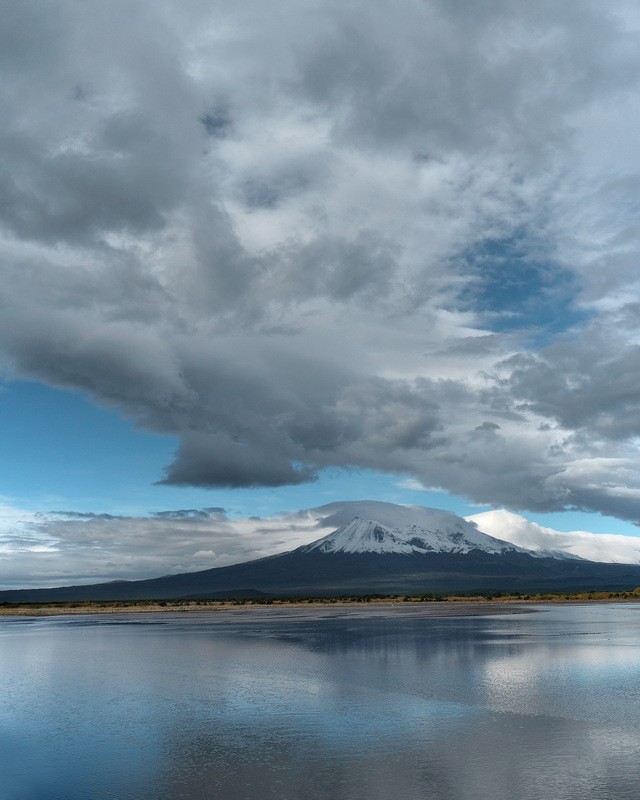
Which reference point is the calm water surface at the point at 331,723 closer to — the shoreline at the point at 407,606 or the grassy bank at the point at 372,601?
the shoreline at the point at 407,606

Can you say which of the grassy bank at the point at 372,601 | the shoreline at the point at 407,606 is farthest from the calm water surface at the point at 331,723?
the grassy bank at the point at 372,601

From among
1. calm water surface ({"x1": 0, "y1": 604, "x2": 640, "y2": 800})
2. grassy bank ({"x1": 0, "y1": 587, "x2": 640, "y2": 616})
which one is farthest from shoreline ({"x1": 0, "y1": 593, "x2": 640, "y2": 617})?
calm water surface ({"x1": 0, "y1": 604, "x2": 640, "y2": 800})

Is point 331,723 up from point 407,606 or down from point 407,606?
down

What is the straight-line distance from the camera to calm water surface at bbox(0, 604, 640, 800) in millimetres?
14938

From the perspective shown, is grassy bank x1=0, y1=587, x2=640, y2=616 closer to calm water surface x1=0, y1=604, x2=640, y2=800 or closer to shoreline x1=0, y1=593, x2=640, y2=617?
shoreline x1=0, y1=593, x2=640, y2=617

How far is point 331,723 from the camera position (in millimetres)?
20250

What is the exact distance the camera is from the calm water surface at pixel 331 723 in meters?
14.9

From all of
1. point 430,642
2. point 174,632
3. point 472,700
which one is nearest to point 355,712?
point 472,700

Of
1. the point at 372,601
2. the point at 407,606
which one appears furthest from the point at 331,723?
the point at 372,601

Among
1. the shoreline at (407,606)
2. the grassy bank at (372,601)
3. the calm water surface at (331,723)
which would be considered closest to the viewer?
the calm water surface at (331,723)

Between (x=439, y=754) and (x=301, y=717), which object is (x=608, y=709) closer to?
(x=439, y=754)

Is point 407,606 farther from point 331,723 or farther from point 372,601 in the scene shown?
point 331,723

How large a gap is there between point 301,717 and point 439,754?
18.7 ft

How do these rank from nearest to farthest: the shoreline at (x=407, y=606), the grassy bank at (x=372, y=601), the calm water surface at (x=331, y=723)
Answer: the calm water surface at (x=331, y=723)
the shoreline at (x=407, y=606)
the grassy bank at (x=372, y=601)
